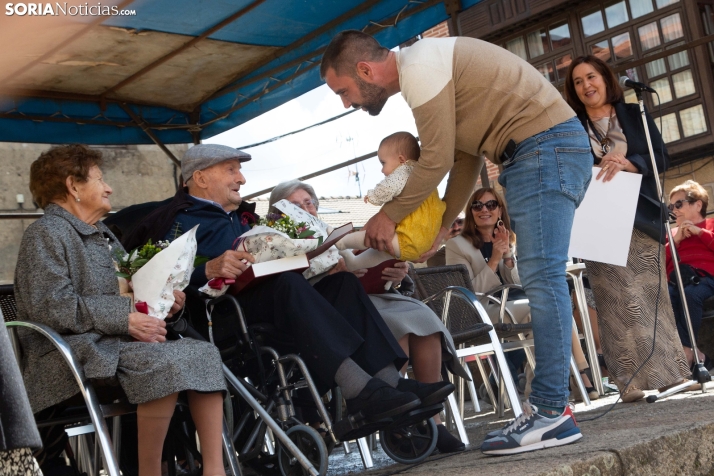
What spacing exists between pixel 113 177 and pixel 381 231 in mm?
5600

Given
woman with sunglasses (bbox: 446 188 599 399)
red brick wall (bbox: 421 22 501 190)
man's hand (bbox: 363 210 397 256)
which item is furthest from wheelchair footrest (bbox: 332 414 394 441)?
red brick wall (bbox: 421 22 501 190)

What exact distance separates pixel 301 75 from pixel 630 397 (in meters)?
3.40

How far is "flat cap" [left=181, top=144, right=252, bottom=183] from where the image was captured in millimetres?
3639

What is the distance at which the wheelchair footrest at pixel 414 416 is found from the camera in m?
2.71

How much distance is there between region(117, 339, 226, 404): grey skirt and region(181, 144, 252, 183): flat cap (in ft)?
3.70

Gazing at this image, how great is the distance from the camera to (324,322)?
292 cm

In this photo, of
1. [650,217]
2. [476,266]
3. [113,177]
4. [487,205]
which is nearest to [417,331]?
[650,217]

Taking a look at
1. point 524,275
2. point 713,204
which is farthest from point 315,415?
point 713,204

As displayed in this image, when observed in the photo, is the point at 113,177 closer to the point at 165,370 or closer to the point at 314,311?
the point at 314,311

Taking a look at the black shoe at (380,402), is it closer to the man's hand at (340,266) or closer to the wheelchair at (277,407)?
the wheelchair at (277,407)

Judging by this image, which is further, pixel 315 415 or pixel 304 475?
pixel 315 415

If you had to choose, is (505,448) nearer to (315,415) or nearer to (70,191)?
→ (315,415)

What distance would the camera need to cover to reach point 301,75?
6.33 metres

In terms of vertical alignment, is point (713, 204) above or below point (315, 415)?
above
